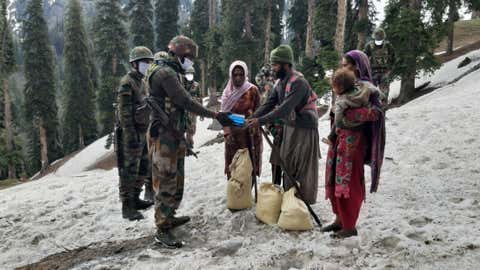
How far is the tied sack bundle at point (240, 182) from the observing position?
5312 millimetres

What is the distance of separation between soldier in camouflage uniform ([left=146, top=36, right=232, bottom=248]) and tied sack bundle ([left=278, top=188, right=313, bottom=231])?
1.20 m

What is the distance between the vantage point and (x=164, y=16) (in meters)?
40.7

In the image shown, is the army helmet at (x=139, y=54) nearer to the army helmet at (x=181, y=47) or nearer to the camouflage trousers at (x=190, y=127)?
the camouflage trousers at (x=190, y=127)

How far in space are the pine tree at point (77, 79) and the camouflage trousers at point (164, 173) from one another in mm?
34935

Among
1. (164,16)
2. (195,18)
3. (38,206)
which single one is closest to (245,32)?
(195,18)

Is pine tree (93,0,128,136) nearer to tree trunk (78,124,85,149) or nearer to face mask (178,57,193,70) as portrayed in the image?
tree trunk (78,124,85,149)

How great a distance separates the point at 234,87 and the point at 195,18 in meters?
34.9

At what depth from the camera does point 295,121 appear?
5.08 metres

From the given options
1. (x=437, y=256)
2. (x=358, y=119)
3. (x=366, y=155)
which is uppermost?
(x=358, y=119)

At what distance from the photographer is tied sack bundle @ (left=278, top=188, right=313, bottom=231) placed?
4.67 meters

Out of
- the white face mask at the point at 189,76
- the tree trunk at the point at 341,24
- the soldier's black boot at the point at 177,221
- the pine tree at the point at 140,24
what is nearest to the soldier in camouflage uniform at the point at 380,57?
the tree trunk at the point at 341,24

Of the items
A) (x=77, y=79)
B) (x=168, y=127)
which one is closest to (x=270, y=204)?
(x=168, y=127)

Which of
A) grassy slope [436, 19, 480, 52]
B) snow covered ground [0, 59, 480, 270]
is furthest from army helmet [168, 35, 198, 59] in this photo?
grassy slope [436, 19, 480, 52]

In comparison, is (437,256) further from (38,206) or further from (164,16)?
(164,16)
